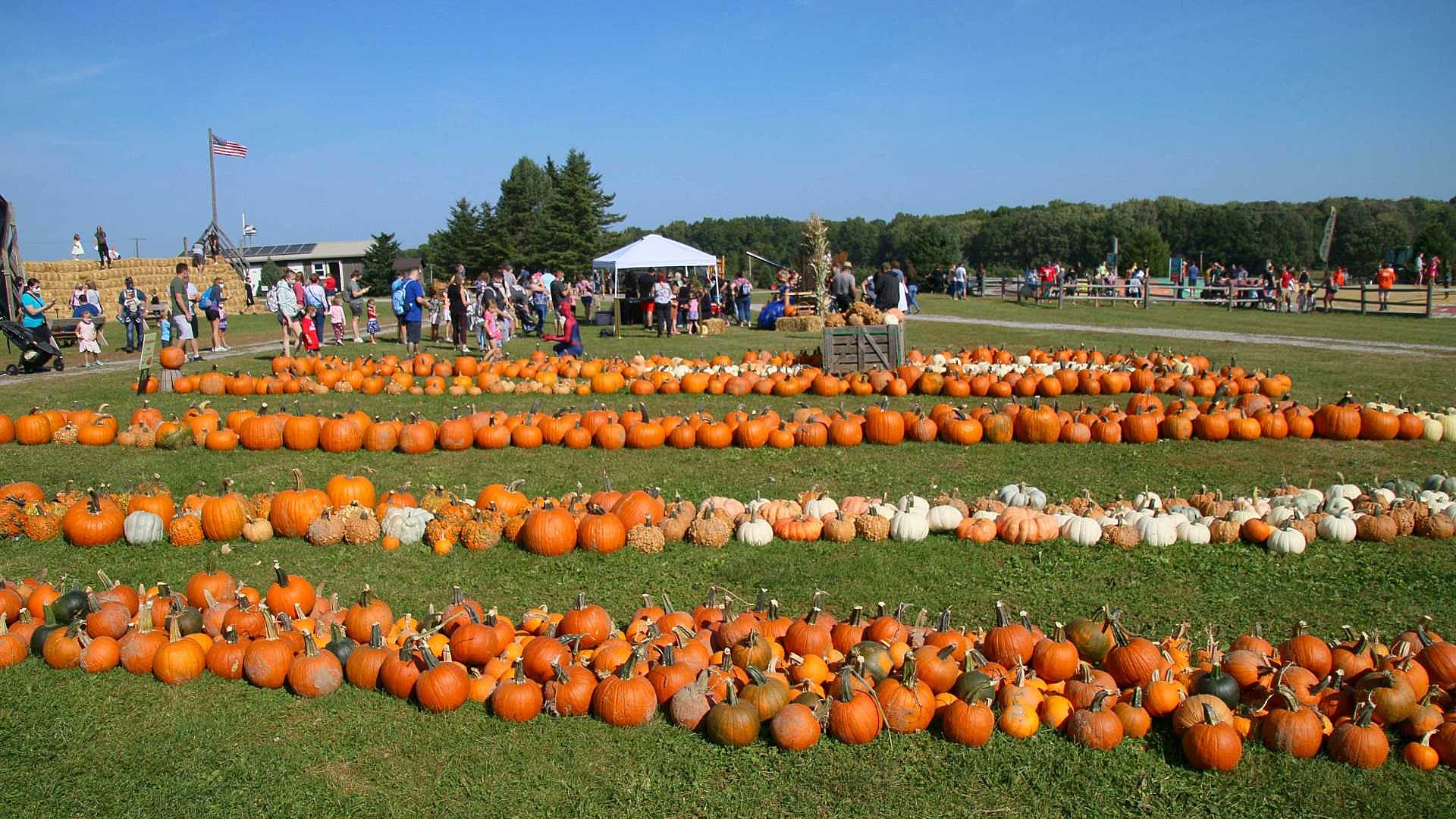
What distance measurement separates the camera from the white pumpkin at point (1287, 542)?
743 cm

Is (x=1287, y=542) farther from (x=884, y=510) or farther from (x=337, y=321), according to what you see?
(x=337, y=321)

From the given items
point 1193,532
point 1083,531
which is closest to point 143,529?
point 1083,531

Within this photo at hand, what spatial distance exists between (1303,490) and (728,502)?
486 centimetres

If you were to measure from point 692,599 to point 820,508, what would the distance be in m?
1.79

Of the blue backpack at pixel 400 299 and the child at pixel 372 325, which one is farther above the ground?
the blue backpack at pixel 400 299

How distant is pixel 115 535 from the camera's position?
8.09 metres

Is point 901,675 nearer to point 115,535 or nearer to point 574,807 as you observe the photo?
point 574,807

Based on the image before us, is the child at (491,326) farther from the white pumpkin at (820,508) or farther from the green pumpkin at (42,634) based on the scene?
the green pumpkin at (42,634)

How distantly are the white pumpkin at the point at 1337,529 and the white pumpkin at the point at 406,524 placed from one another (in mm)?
7017

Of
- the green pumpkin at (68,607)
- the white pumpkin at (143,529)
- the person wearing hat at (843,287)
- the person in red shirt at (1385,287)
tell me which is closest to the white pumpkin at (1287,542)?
the green pumpkin at (68,607)

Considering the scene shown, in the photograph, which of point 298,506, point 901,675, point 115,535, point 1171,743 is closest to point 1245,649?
point 1171,743

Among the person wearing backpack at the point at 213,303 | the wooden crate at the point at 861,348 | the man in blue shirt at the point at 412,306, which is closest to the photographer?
the wooden crate at the point at 861,348

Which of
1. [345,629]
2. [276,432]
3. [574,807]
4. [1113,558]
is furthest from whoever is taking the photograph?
[276,432]

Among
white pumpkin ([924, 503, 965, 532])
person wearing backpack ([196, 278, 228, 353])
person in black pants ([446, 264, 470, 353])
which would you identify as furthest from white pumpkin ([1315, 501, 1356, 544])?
person wearing backpack ([196, 278, 228, 353])
